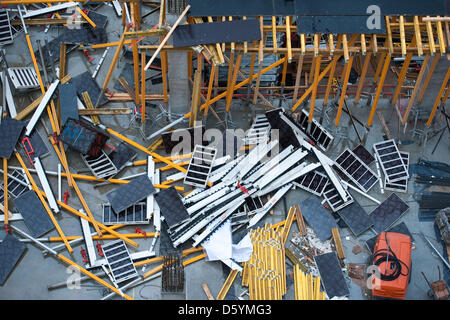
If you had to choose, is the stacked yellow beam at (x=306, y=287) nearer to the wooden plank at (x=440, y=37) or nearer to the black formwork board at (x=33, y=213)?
the black formwork board at (x=33, y=213)

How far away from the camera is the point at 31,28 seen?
26.1m

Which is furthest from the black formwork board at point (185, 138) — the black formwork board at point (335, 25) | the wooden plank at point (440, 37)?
the wooden plank at point (440, 37)

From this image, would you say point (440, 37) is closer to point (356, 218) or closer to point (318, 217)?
point (356, 218)

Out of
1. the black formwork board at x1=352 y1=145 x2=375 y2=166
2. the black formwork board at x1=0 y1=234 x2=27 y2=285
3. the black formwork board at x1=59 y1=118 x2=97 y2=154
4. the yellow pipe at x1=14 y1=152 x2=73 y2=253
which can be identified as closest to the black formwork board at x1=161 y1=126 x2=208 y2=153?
the black formwork board at x1=59 y1=118 x2=97 y2=154

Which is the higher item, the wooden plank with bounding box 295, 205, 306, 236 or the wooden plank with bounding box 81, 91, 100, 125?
the wooden plank with bounding box 81, 91, 100, 125

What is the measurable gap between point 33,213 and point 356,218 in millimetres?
10581

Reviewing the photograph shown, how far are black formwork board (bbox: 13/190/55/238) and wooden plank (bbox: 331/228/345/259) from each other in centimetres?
914

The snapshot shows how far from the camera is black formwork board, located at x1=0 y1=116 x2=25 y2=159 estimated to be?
73.9 feet

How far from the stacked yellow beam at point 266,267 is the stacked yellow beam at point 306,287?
0.42 meters

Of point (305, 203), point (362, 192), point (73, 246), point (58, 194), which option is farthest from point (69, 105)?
point (362, 192)

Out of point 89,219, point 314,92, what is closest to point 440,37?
point 314,92

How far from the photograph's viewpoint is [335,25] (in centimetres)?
2147

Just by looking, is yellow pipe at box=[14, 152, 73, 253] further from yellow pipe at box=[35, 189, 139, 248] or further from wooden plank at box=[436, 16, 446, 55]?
wooden plank at box=[436, 16, 446, 55]

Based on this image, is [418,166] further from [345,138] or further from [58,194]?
[58,194]
